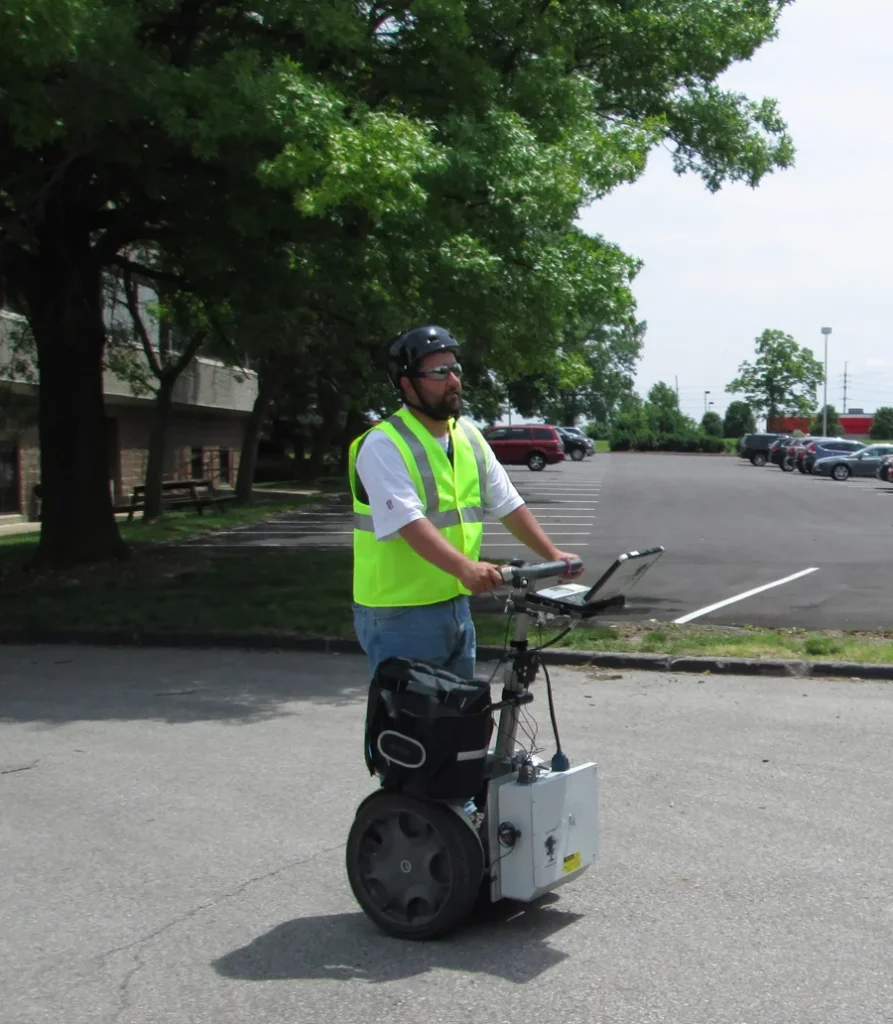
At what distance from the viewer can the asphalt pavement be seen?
403 centimetres

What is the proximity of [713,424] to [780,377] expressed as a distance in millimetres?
21653

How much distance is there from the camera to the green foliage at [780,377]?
94.9 metres

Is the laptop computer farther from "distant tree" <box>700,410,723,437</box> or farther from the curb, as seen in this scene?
"distant tree" <box>700,410,723,437</box>

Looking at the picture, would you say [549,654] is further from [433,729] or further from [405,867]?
[433,729]

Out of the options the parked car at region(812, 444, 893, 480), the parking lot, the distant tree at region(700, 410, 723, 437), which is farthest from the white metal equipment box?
the distant tree at region(700, 410, 723, 437)

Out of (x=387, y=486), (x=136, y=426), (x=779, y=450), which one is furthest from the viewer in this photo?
(x=779, y=450)

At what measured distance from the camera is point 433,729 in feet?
13.9

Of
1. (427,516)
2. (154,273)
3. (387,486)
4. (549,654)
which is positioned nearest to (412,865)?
(427,516)

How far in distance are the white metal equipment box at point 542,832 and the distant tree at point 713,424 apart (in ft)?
369

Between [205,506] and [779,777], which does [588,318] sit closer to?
[779,777]

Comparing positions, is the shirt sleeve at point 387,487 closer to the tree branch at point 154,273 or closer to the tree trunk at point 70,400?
the tree trunk at point 70,400

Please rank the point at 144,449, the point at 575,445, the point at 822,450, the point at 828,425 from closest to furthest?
the point at 144,449, the point at 822,450, the point at 575,445, the point at 828,425

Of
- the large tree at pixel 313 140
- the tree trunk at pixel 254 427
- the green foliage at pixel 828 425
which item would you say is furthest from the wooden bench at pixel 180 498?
the green foliage at pixel 828 425

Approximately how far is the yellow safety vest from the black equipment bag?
26 cm
